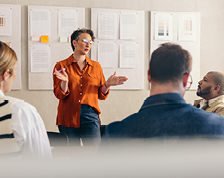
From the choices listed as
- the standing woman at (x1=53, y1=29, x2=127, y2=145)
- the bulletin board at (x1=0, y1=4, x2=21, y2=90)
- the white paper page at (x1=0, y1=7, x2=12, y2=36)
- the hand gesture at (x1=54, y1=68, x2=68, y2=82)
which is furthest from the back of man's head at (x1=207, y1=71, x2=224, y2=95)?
the white paper page at (x1=0, y1=7, x2=12, y2=36)

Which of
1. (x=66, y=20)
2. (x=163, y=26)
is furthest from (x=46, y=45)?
(x=163, y=26)

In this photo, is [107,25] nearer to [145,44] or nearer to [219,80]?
[145,44]

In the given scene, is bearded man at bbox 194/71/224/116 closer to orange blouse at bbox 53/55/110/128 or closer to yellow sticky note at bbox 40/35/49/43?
orange blouse at bbox 53/55/110/128

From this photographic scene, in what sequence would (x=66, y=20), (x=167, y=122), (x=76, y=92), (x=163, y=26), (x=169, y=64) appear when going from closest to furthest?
(x=167, y=122), (x=169, y=64), (x=76, y=92), (x=66, y=20), (x=163, y=26)

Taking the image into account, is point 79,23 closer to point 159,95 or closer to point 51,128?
point 51,128

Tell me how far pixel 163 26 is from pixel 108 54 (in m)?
0.85

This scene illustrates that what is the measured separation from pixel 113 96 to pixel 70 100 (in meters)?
1.38

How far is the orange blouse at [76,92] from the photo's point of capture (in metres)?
2.21

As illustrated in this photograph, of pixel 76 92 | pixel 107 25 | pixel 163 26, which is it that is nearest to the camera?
pixel 76 92

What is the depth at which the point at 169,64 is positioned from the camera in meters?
0.88

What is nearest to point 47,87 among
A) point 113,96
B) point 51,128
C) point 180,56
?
point 51,128

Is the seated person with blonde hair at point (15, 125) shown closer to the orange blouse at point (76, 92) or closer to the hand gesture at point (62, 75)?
the hand gesture at point (62, 75)

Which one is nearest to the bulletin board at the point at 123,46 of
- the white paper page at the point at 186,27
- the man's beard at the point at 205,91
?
the white paper page at the point at 186,27

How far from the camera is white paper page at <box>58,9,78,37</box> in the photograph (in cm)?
346
